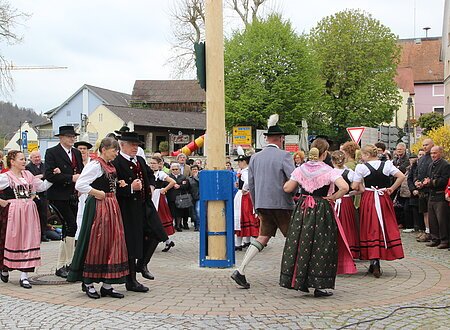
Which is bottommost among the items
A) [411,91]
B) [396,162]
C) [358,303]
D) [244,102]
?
[358,303]

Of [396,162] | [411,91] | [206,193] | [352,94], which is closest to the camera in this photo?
[206,193]

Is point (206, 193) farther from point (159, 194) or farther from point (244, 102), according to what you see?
point (244, 102)

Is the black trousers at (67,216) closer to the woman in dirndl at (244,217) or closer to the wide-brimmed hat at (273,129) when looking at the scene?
the wide-brimmed hat at (273,129)

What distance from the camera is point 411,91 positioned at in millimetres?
69562

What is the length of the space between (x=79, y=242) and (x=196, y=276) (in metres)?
2.09

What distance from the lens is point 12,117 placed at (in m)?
83.9

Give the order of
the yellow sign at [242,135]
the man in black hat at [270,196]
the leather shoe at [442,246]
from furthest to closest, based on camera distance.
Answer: the yellow sign at [242,135] < the leather shoe at [442,246] < the man in black hat at [270,196]

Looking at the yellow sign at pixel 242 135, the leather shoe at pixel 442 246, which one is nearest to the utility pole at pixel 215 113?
the leather shoe at pixel 442 246

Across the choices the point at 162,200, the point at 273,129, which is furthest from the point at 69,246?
the point at 273,129

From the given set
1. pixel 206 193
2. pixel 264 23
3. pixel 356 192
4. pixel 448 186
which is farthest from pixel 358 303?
pixel 264 23

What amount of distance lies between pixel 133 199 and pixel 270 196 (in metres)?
1.69

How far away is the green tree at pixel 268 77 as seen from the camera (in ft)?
142

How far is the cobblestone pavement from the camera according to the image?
19.2 ft

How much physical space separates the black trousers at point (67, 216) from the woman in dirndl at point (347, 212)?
3747 mm
